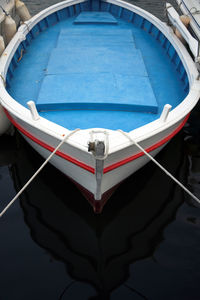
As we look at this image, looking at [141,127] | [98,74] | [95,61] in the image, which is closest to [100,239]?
[141,127]

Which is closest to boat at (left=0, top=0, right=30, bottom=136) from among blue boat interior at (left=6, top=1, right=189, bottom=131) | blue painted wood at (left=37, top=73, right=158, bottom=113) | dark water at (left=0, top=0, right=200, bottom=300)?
blue boat interior at (left=6, top=1, right=189, bottom=131)

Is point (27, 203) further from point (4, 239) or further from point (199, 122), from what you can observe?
point (199, 122)

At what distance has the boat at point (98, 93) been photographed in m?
3.29

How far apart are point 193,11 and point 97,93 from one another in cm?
473

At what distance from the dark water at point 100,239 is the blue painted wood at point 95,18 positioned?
16.6 feet

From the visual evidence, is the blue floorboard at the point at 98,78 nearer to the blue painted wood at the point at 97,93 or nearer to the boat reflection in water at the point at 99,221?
the blue painted wood at the point at 97,93

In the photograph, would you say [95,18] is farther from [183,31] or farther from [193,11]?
[183,31]

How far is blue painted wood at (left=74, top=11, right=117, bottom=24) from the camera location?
7805 mm

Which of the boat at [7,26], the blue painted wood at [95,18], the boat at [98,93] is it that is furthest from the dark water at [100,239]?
the blue painted wood at [95,18]

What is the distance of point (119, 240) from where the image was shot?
391 cm

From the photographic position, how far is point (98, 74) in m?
4.95

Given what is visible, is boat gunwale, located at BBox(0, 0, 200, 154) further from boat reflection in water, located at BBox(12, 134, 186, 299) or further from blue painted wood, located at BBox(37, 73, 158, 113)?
boat reflection in water, located at BBox(12, 134, 186, 299)

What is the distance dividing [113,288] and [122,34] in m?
6.34

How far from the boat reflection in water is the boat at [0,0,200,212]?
0.48 meters
